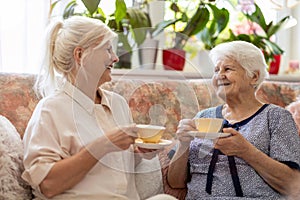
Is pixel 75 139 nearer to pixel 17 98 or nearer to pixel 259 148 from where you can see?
pixel 17 98

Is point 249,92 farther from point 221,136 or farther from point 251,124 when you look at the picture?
point 221,136

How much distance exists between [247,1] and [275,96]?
0.99m

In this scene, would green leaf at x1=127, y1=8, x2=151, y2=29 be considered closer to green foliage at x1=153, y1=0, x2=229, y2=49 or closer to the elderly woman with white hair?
green foliage at x1=153, y1=0, x2=229, y2=49

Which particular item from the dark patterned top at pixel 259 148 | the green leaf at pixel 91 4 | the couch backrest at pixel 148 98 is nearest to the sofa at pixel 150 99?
the couch backrest at pixel 148 98

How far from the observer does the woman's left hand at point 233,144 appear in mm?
1654

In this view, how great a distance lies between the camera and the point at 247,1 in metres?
3.03

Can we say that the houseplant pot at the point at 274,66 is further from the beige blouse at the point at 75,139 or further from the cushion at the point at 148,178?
the beige blouse at the point at 75,139

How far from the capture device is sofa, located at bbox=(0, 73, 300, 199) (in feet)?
5.02

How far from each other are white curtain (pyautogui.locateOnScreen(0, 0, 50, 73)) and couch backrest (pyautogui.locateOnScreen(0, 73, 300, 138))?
0.47 m

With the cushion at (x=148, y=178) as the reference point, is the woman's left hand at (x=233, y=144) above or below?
above

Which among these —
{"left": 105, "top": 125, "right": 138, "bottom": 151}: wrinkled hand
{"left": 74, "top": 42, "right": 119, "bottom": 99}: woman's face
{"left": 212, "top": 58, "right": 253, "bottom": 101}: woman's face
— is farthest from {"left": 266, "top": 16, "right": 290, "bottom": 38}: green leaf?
{"left": 105, "top": 125, "right": 138, "bottom": 151}: wrinkled hand

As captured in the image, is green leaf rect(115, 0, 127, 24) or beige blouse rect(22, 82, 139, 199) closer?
beige blouse rect(22, 82, 139, 199)

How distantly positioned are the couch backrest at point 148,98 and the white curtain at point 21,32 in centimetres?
47

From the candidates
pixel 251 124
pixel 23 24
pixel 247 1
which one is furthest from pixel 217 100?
pixel 247 1
